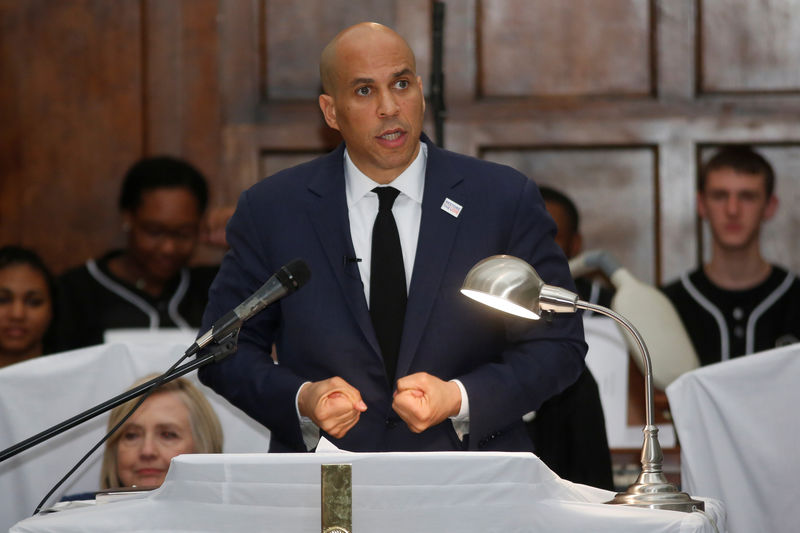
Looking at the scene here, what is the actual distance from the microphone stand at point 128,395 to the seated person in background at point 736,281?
2825 mm

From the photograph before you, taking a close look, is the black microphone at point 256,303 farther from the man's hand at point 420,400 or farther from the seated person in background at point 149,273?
the seated person in background at point 149,273

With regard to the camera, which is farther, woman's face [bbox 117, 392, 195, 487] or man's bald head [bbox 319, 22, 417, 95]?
woman's face [bbox 117, 392, 195, 487]

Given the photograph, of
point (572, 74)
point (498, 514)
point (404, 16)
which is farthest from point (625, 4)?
point (498, 514)

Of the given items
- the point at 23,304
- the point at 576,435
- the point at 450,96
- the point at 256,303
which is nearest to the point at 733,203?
the point at 450,96

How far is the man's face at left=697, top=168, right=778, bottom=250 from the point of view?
454 centimetres

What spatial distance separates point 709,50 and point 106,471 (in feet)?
10.6

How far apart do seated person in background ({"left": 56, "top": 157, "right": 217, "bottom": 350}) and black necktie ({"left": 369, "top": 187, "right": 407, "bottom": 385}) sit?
2095 millimetres

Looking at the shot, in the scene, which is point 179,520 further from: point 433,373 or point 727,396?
point 727,396

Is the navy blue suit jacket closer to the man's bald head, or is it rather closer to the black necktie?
the black necktie

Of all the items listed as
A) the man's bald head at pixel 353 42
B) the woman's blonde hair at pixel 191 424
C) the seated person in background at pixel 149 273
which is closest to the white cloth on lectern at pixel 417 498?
the man's bald head at pixel 353 42

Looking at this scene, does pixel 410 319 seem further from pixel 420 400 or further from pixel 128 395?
pixel 128 395

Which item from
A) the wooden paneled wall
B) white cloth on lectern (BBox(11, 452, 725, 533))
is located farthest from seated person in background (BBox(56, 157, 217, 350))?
white cloth on lectern (BBox(11, 452, 725, 533))

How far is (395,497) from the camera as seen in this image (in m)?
1.73

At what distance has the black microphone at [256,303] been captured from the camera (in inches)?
77.9
